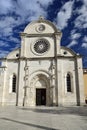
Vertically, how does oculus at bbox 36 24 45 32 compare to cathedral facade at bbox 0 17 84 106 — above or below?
above

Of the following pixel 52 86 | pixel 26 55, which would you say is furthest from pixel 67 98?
pixel 26 55

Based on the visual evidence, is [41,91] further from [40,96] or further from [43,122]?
[43,122]

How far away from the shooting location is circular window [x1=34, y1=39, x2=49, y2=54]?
25969mm

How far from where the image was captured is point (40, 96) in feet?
82.4

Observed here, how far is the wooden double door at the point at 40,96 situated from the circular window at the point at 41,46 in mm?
5794

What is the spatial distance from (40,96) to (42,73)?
3.49m

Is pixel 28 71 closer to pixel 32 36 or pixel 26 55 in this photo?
pixel 26 55

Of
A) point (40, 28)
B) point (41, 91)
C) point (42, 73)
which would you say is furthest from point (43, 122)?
point (40, 28)

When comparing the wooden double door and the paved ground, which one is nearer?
the paved ground

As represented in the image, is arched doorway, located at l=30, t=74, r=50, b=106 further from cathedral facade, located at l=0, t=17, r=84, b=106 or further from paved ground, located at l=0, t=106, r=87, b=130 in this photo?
paved ground, located at l=0, t=106, r=87, b=130

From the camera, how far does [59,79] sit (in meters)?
23.7

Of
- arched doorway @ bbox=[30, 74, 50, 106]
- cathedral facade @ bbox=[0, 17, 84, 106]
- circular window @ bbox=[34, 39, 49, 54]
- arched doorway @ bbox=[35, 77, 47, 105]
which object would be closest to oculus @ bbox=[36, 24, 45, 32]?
cathedral facade @ bbox=[0, 17, 84, 106]

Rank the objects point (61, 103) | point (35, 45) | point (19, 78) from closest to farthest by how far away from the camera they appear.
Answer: point (61, 103)
point (19, 78)
point (35, 45)

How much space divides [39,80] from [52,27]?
8.81m
